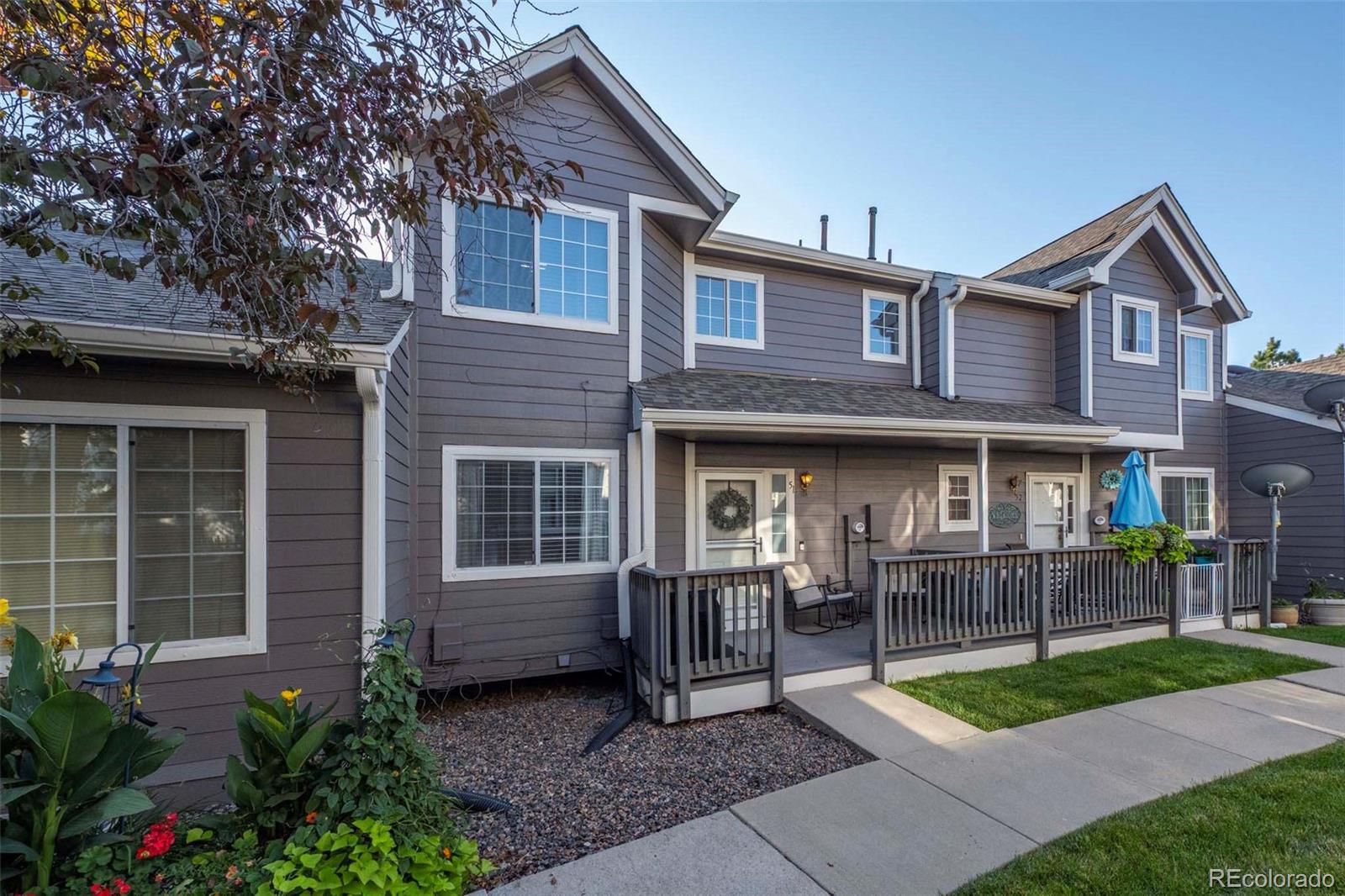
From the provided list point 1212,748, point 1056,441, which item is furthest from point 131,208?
point 1056,441

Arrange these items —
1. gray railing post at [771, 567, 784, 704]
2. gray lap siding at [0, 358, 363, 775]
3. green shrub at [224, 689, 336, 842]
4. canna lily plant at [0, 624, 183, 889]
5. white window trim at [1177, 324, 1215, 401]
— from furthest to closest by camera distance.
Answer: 1. white window trim at [1177, 324, 1215, 401]
2. gray railing post at [771, 567, 784, 704]
3. gray lap siding at [0, 358, 363, 775]
4. green shrub at [224, 689, 336, 842]
5. canna lily plant at [0, 624, 183, 889]

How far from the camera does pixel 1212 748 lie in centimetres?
429

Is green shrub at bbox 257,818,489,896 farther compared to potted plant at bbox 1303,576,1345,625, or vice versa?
potted plant at bbox 1303,576,1345,625

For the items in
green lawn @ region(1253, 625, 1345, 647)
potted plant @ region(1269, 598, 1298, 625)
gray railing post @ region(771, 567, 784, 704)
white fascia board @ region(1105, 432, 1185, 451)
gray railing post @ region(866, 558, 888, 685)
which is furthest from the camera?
white fascia board @ region(1105, 432, 1185, 451)

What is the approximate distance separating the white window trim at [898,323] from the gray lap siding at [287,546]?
6869 millimetres

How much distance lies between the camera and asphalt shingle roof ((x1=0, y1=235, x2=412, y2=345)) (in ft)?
11.6

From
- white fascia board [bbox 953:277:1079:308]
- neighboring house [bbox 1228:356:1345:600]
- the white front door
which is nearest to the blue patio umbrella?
the white front door

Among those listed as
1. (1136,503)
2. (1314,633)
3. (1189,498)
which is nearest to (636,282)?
(1136,503)

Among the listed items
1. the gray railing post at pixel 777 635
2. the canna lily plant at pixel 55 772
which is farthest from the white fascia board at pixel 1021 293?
the canna lily plant at pixel 55 772

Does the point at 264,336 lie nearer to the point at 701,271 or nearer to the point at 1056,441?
the point at 701,271

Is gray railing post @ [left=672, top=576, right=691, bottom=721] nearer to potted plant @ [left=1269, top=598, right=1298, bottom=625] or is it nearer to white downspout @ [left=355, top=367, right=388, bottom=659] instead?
white downspout @ [left=355, top=367, right=388, bottom=659]

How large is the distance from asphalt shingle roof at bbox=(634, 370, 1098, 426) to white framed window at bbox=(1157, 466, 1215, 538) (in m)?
3.22

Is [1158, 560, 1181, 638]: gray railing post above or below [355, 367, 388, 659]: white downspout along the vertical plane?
below

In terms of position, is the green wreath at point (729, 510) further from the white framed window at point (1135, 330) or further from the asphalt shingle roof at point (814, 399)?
the white framed window at point (1135, 330)
